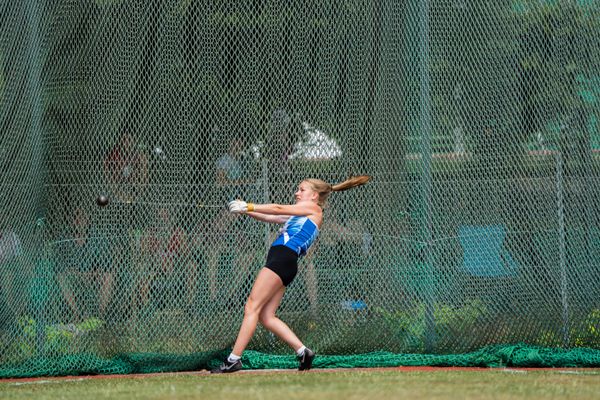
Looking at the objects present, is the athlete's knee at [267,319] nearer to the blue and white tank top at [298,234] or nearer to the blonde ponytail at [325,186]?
the blue and white tank top at [298,234]

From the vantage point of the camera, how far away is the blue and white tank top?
29.5ft

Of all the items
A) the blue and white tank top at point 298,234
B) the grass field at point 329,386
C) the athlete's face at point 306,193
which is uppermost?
the athlete's face at point 306,193

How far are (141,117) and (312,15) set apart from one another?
2.05 metres

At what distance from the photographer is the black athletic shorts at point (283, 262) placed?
29.0 ft

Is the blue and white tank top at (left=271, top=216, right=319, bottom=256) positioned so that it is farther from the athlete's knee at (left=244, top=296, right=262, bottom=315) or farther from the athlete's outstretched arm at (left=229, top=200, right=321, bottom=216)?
the athlete's knee at (left=244, top=296, right=262, bottom=315)

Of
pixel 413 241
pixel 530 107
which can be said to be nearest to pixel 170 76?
pixel 413 241

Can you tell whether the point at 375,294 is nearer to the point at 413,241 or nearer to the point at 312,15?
the point at 413,241

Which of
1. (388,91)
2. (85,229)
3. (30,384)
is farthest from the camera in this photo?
(388,91)

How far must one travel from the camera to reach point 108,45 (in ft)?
33.2

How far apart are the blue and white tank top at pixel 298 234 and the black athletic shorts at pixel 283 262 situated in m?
0.06

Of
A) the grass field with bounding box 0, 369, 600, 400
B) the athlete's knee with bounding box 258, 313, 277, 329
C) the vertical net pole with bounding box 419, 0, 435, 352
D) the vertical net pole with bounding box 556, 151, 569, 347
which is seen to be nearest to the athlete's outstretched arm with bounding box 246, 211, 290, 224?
the athlete's knee with bounding box 258, 313, 277, 329

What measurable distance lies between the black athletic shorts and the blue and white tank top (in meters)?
0.06

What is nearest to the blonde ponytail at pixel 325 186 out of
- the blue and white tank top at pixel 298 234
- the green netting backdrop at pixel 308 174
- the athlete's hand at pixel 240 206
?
the blue and white tank top at pixel 298 234

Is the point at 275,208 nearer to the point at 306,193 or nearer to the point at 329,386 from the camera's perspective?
the point at 306,193
